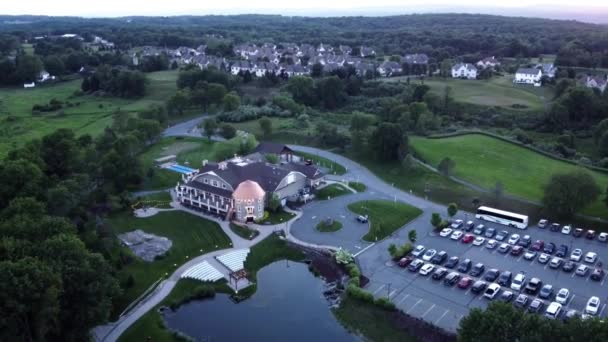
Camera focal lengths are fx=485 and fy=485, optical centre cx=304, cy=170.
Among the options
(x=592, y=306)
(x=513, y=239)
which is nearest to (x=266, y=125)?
(x=513, y=239)

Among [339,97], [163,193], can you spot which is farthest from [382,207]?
[339,97]

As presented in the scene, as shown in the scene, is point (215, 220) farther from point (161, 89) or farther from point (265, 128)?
point (161, 89)

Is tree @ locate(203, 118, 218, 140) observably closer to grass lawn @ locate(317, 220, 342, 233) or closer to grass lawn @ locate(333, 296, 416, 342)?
grass lawn @ locate(317, 220, 342, 233)

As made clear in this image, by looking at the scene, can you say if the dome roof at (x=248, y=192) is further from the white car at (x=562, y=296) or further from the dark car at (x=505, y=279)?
the white car at (x=562, y=296)

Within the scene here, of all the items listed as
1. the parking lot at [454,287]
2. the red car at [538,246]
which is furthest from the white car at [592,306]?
the red car at [538,246]

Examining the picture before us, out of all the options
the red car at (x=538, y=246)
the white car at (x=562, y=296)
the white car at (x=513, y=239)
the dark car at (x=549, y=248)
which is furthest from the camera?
the white car at (x=513, y=239)

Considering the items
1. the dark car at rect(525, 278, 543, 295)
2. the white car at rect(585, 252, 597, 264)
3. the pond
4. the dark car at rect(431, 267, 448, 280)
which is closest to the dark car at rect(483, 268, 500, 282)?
the dark car at rect(525, 278, 543, 295)
